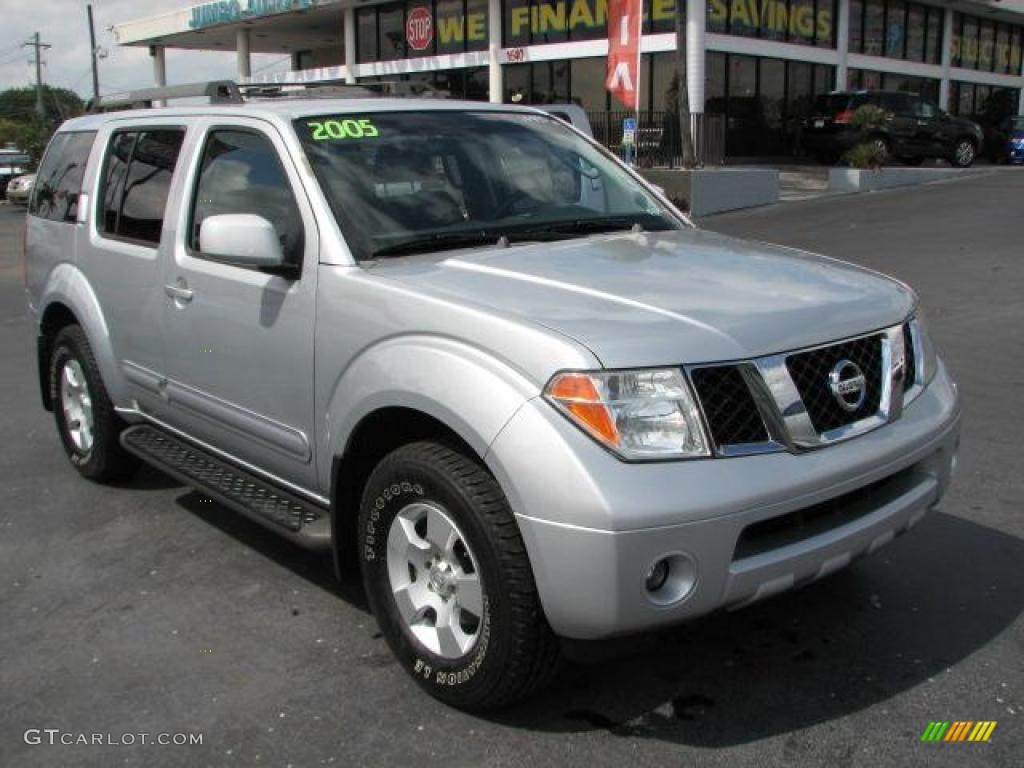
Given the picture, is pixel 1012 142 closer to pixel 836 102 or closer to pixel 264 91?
pixel 836 102

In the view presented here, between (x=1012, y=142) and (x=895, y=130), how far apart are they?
6.19m

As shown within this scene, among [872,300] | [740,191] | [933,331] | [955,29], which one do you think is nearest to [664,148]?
[740,191]

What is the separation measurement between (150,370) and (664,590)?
111 inches

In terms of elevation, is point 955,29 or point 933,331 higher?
point 955,29

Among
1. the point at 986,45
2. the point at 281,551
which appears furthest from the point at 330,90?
the point at 986,45

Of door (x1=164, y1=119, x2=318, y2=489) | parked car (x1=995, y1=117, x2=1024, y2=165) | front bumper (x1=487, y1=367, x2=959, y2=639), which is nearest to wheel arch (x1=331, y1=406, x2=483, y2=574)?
door (x1=164, y1=119, x2=318, y2=489)

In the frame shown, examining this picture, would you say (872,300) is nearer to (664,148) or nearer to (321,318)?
(321,318)

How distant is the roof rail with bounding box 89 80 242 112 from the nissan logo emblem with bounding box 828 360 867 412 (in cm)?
286

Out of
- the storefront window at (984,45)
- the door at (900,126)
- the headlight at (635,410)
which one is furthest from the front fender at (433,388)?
the storefront window at (984,45)

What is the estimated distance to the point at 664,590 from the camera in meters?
2.70

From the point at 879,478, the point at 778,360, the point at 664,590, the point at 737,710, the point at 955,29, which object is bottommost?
the point at 737,710

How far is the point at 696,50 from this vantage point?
2373cm

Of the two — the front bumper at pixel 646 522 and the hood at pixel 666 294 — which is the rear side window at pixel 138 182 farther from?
the front bumper at pixel 646 522

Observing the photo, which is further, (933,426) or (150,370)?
(150,370)
